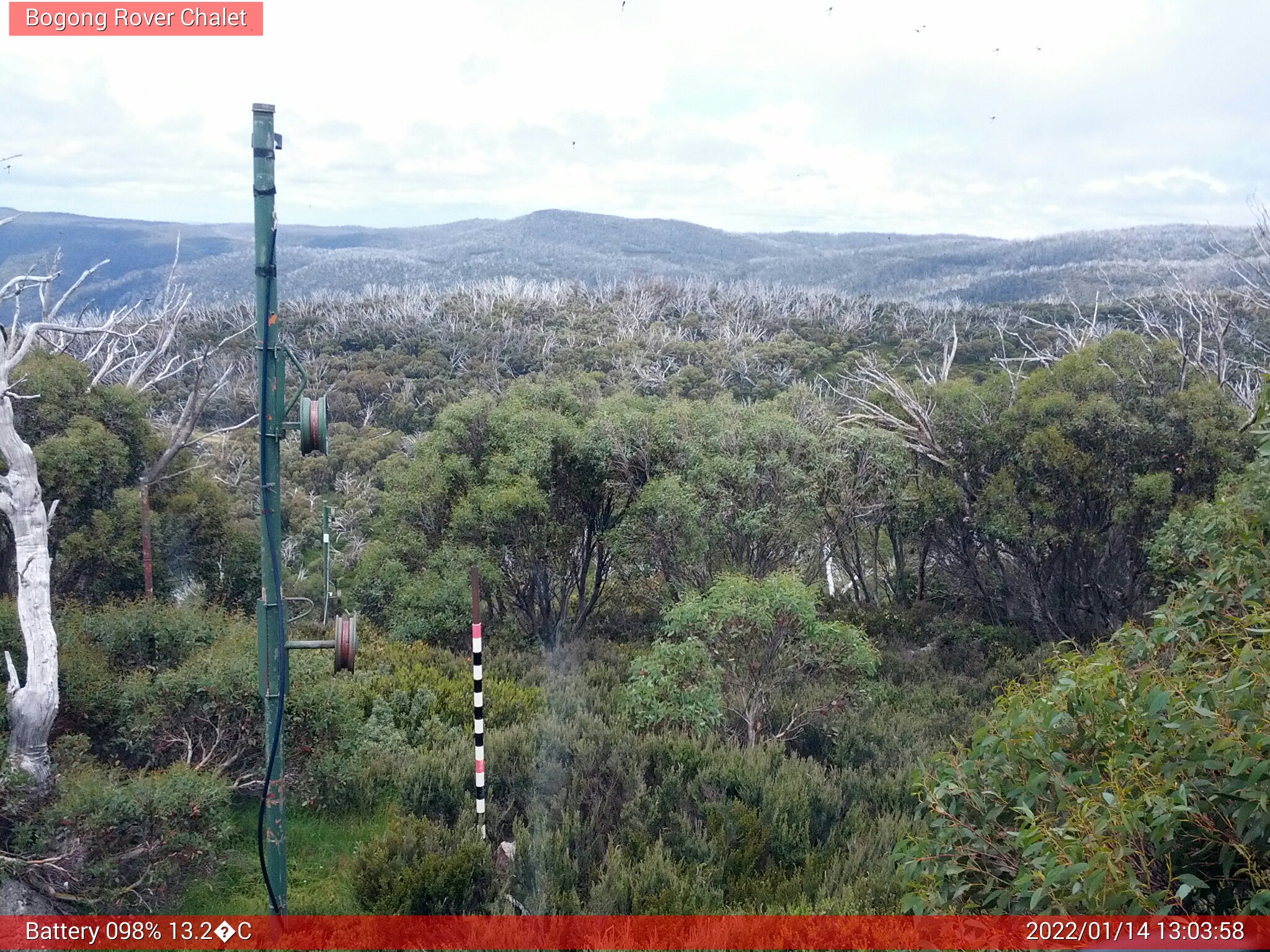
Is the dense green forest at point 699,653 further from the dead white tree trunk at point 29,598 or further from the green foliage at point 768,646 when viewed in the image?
the dead white tree trunk at point 29,598

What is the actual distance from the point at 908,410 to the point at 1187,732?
1080 centimetres

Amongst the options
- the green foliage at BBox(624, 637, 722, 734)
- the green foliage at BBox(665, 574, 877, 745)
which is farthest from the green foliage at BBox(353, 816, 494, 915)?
the green foliage at BBox(665, 574, 877, 745)

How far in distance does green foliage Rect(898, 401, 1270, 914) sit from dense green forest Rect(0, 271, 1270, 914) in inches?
0.6

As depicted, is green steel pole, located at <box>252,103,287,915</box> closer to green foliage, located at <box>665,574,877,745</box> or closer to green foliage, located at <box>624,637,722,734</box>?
green foliage, located at <box>624,637,722,734</box>

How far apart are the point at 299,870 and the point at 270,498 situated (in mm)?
3003

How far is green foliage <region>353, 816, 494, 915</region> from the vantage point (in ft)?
16.7

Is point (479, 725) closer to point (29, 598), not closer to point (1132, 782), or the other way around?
point (29, 598)

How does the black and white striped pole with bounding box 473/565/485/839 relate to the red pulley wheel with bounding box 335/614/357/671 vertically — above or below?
below

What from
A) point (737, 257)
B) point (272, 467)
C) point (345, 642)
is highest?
point (737, 257)

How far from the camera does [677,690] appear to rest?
7816 mm

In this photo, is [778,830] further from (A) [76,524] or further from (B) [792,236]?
(B) [792,236]

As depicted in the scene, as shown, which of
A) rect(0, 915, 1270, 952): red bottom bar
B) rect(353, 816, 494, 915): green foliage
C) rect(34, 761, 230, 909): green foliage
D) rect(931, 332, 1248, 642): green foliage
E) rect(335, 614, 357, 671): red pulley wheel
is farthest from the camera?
rect(931, 332, 1248, 642): green foliage

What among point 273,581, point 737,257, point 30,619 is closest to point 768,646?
point 273,581

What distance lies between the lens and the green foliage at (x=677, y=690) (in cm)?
761
